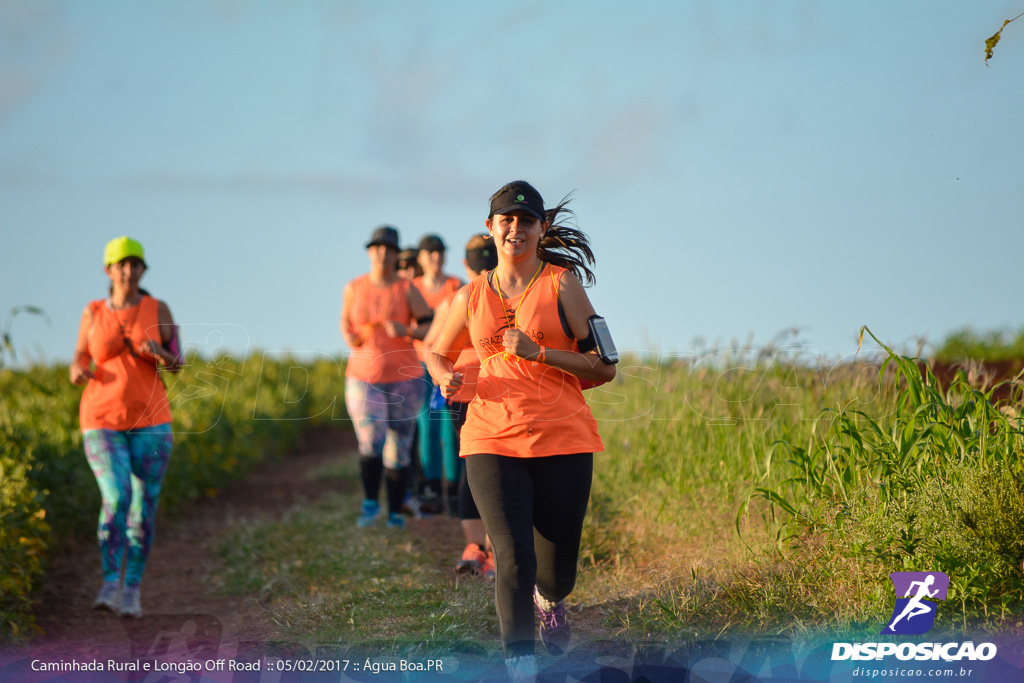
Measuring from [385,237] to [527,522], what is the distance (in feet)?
14.8

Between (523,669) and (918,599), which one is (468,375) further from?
(918,599)

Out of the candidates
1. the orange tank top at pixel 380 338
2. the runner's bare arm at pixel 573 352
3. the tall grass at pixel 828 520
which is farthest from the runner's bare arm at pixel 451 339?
the orange tank top at pixel 380 338

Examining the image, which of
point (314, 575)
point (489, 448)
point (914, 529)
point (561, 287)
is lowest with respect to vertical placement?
point (314, 575)

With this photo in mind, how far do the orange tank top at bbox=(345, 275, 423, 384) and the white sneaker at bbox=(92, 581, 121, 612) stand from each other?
8.27 ft

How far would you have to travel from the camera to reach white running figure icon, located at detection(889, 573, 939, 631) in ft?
14.6

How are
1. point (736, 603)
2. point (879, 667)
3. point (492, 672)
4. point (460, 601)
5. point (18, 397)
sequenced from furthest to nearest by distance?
point (18, 397) < point (460, 601) < point (736, 603) < point (492, 672) < point (879, 667)

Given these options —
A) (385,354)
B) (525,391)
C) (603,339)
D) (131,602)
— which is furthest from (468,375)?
(131,602)

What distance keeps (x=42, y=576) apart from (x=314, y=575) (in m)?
1.88

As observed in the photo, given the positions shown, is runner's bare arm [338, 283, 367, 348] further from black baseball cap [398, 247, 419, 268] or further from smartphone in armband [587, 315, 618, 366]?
smartphone in armband [587, 315, 618, 366]

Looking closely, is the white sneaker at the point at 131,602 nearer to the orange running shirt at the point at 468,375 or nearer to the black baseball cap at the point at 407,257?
the orange running shirt at the point at 468,375

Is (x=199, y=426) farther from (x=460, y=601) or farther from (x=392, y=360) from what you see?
(x=460, y=601)

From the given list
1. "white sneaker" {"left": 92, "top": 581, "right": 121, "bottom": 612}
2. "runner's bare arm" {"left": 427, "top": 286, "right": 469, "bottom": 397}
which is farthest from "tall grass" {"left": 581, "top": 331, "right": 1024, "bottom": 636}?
"white sneaker" {"left": 92, "top": 581, "right": 121, "bottom": 612}

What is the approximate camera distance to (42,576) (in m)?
6.91

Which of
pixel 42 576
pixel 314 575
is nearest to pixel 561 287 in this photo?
pixel 314 575
